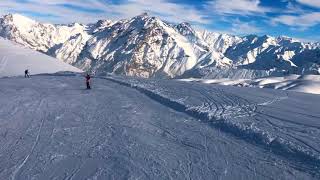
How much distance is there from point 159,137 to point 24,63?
66.3 metres

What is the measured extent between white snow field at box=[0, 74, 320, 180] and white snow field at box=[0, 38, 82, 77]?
47.1 metres

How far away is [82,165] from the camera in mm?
13969

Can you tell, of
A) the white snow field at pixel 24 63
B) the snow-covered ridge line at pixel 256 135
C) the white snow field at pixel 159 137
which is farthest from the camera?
the white snow field at pixel 24 63

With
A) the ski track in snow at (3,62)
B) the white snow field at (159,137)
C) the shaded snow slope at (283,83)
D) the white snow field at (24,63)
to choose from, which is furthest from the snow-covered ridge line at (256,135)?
the shaded snow slope at (283,83)

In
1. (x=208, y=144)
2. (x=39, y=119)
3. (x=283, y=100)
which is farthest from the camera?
(x=283, y=100)

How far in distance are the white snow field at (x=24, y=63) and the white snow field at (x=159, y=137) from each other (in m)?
47.1

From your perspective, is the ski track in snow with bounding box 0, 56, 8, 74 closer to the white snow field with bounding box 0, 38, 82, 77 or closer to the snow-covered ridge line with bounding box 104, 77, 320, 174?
the white snow field with bounding box 0, 38, 82, 77

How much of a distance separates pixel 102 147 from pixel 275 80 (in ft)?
467

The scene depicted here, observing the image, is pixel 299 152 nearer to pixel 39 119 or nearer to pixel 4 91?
pixel 39 119

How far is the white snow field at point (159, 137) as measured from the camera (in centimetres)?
1352

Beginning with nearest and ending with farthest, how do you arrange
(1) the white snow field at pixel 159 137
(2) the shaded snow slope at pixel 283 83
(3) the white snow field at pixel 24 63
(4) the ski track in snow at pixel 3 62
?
1. (1) the white snow field at pixel 159 137
2. (3) the white snow field at pixel 24 63
3. (4) the ski track in snow at pixel 3 62
4. (2) the shaded snow slope at pixel 283 83

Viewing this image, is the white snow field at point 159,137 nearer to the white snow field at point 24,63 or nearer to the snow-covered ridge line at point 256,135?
the snow-covered ridge line at point 256,135

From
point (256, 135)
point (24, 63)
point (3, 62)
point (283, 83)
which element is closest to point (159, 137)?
point (256, 135)

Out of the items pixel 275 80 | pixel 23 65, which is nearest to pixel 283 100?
pixel 23 65
